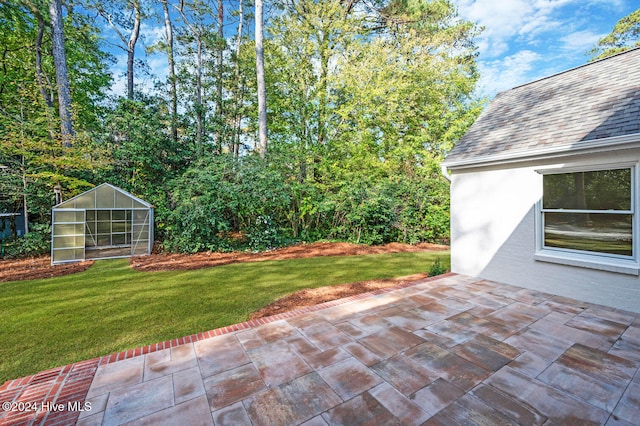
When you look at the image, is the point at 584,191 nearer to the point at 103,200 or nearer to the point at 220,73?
the point at 103,200

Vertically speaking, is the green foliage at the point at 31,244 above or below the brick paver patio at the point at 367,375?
above

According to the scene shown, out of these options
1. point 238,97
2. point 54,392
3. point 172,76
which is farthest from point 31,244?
point 238,97

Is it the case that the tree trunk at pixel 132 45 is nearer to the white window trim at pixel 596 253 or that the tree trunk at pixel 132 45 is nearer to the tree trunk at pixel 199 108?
the tree trunk at pixel 199 108

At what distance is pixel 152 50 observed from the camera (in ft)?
50.6

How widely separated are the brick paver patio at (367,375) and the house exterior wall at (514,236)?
1.95 feet

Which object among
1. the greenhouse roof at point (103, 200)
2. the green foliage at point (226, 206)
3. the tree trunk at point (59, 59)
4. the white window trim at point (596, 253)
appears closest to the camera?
the white window trim at point (596, 253)

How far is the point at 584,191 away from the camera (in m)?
4.72

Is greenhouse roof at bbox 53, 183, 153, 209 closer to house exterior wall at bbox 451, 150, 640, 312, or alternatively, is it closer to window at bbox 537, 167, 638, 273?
house exterior wall at bbox 451, 150, 640, 312

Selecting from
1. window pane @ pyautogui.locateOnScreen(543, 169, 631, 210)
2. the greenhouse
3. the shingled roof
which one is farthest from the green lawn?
the shingled roof

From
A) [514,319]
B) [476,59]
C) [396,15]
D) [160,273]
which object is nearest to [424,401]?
[514,319]

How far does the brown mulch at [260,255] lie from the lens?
7.33 m

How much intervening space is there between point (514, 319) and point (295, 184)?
8.14m

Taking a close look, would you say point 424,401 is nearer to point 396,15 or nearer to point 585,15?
point 585,15

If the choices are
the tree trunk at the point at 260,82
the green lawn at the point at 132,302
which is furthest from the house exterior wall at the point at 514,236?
the tree trunk at the point at 260,82
